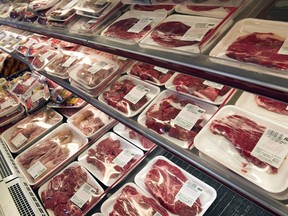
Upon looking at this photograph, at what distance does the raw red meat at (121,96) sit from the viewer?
5.69 feet

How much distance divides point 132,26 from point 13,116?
209cm

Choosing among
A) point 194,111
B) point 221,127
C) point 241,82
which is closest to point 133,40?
point 194,111

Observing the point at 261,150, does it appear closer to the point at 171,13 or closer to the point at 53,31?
the point at 171,13

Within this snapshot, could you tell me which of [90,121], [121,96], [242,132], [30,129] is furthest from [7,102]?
[242,132]

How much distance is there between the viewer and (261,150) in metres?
1.03

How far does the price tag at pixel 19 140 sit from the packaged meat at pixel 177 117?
1544 millimetres

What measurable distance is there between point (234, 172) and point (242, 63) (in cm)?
43

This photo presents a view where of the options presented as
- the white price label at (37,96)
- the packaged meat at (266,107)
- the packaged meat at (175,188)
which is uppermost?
the packaged meat at (266,107)

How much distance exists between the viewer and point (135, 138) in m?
2.28

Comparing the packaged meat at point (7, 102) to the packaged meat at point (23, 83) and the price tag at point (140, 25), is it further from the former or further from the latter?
the price tag at point (140, 25)

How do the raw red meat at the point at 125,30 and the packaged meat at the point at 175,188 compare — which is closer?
the raw red meat at the point at 125,30

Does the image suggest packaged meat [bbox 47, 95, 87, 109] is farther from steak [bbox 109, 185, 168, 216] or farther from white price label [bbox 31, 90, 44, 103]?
steak [bbox 109, 185, 168, 216]

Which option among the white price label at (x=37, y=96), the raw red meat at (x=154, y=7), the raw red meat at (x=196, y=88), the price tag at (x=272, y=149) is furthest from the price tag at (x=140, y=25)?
the white price label at (x=37, y=96)

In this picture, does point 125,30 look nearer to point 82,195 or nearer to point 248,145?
point 248,145
